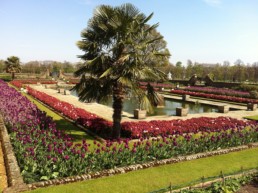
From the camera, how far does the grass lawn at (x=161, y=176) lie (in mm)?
Answer: 6000

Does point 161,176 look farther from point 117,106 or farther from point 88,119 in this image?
point 88,119

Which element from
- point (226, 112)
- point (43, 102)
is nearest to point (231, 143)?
point (226, 112)

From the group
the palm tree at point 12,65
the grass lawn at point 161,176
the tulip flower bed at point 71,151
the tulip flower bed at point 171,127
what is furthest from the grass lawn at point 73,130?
the palm tree at point 12,65

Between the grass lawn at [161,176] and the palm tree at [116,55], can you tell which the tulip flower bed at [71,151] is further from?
the palm tree at [116,55]

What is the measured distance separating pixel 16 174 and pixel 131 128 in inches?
221

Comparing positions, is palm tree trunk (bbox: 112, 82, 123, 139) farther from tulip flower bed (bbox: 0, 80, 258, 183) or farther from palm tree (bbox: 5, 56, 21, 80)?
palm tree (bbox: 5, 56, 21, 80)

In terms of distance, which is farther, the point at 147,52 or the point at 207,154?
the point at 147,52

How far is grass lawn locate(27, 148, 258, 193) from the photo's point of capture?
6.00 m

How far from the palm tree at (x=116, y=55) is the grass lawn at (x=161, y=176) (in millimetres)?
3036

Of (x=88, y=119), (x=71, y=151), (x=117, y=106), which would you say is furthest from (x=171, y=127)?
(x=71, y=151)

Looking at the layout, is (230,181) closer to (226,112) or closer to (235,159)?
(235,159)

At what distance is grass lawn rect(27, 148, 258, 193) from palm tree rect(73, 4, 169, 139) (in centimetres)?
304

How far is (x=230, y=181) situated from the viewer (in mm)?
6219

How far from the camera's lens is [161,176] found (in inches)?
271
